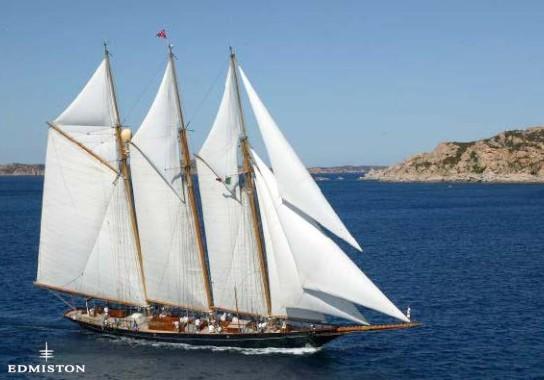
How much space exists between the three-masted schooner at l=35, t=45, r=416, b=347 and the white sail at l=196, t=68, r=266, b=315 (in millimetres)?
71

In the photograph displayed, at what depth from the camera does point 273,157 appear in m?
36.1

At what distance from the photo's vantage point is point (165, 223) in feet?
141

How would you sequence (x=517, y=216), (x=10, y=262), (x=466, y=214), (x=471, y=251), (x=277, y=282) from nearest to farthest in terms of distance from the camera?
1. (x=277, y=282)
2. (x=10, y=262)
3. (x=471, y=251)
4. (x=517, y=216)
5. (x=466, y=214)

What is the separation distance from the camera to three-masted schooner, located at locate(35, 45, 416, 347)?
36.6m

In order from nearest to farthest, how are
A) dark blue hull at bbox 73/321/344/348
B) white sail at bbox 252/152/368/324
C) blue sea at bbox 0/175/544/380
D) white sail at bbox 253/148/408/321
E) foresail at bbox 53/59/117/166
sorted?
white sail at bbox 253/148/408/321 → blue sea at bbox 0/175/544/380 → white sail at bbox 252/152/368/324 → dark blue hull at bbox 73/321/344/348 → foresail at bbox 53/59/117/166

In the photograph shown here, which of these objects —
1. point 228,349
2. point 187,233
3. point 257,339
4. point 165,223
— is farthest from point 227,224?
point 228,349

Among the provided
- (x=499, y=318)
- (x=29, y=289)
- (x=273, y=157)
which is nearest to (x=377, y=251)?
(x=499, y=318)

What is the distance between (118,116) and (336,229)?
1793 cm

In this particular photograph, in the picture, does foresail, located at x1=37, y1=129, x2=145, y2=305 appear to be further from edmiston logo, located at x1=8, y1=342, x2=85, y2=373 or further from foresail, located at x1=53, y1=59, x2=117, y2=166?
edmiston logo, located at x1=8, y1=342, x2=85, y2=373

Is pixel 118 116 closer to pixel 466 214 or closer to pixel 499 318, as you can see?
pixel 499 318

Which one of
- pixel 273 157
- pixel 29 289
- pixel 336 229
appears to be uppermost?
pixel 273 157

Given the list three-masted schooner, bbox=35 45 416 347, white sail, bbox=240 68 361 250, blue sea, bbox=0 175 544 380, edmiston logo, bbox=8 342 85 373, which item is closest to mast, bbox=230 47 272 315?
three-masted schooner, bbox=35 45 416 347

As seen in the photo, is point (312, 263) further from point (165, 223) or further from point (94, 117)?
point (94, 117)

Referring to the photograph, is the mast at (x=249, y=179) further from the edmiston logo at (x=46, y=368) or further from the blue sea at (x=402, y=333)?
the edmiston logo at (x=46, y=368)
